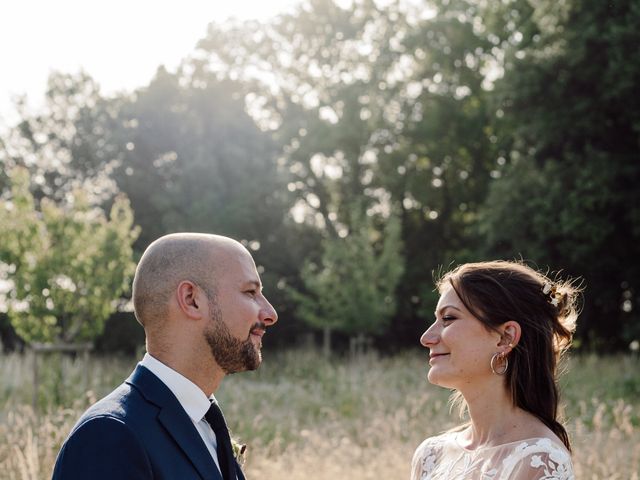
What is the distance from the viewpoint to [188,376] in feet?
8.09

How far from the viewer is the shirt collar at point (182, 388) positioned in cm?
244

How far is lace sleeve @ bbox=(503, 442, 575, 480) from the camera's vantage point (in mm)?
3062

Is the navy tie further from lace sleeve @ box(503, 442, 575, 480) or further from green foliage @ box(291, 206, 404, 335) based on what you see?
green foliage @ box(291, 206, 404, 335)

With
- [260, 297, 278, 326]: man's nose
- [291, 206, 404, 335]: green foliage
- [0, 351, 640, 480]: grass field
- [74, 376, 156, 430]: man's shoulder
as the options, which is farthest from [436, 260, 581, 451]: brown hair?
[291, 206, 404, 335]: green foliage

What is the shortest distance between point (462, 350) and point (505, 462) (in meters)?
0.49

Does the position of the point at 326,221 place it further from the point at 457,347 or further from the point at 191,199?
the point at 457,347

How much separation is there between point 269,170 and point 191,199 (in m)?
2.89

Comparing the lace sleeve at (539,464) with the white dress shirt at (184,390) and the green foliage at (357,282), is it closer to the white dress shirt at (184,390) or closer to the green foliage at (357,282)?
the white dress shirt at (184,390)

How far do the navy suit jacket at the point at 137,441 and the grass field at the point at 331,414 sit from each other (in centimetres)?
319

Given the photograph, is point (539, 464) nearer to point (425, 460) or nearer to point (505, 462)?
point (505, 462)

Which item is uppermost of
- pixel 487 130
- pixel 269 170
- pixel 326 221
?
pixel 487 130

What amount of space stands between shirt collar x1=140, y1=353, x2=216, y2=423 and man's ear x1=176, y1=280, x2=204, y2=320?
0.60 ft

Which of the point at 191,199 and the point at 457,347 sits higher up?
the point at 457,347

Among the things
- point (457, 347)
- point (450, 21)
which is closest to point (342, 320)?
point (450, 21)
